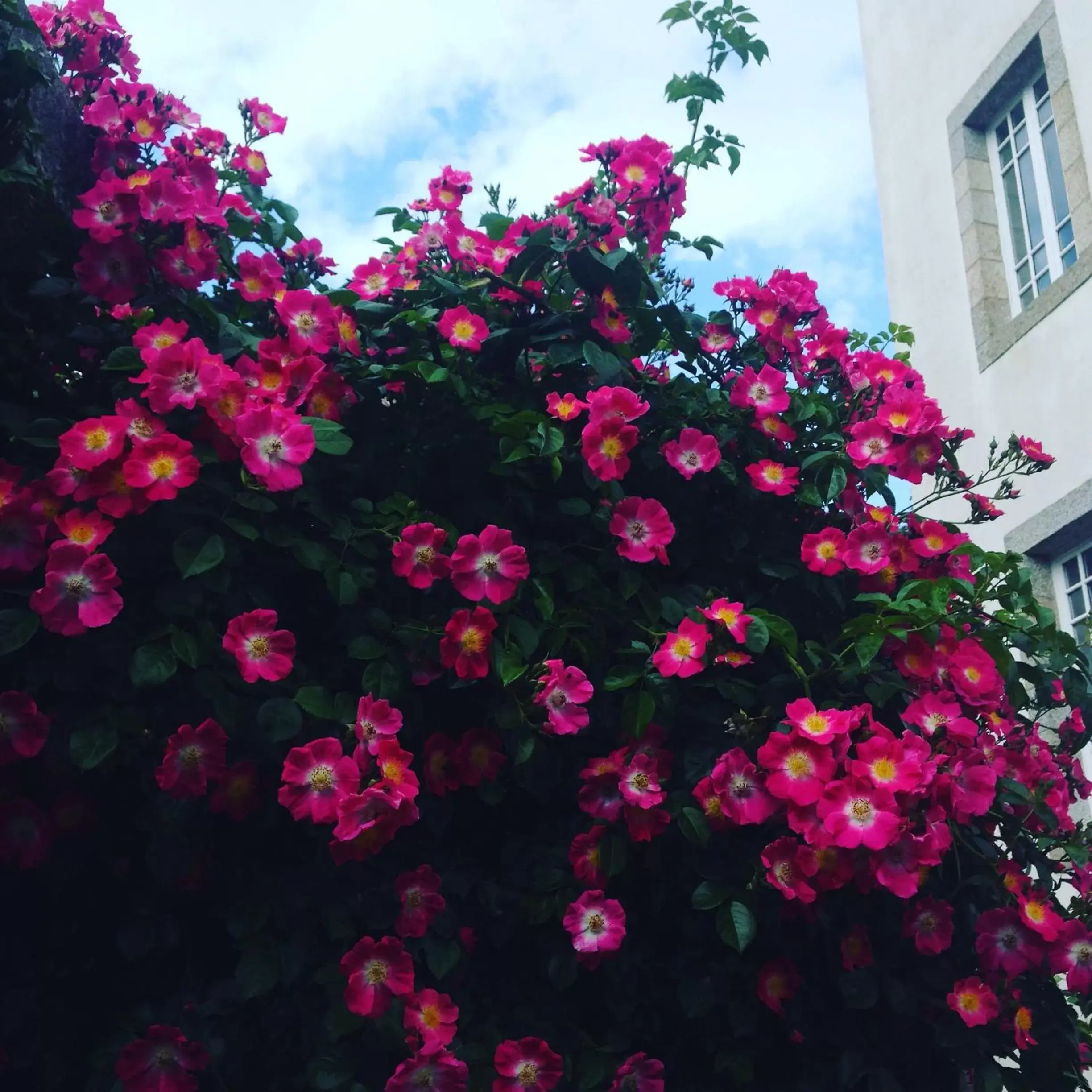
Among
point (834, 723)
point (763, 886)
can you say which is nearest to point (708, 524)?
point (834, 723)

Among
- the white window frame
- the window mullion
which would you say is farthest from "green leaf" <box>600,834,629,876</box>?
the window mullion

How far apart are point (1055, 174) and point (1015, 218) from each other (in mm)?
376

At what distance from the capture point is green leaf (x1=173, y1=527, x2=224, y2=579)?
1423 mm

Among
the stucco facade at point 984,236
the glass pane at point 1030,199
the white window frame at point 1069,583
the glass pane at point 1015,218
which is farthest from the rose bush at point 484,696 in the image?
the glass pane at point 1015,218

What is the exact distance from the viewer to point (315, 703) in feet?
4.86

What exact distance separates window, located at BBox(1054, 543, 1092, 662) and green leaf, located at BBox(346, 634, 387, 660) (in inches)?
143

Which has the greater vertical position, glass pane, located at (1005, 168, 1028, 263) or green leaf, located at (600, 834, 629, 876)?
glass pane, located at (1005, 168, 1028, 263)

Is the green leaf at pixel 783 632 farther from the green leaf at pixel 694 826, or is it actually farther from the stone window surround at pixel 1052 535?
the stone window surround at pixel 1052 535

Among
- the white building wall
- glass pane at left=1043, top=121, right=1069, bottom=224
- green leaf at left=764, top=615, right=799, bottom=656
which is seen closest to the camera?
green leaf at left=764, top=615, right=799, bottom=656

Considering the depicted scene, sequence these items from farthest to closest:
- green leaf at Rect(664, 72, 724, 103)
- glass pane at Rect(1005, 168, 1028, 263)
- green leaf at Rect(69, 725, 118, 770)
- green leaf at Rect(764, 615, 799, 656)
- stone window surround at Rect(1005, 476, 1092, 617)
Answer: glass pane at Rect(1005, 168, 1028, 263), stone window surround at Rect(1005, 476, 1092, 617), green leaf at Rect(664, 72, 724, 103), green leaf at Rect(764, 615, 799, 656), green leaf at Rect(69, 725, 118, 770)

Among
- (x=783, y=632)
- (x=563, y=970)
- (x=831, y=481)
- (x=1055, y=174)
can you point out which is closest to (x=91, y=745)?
(x=563, y=970)

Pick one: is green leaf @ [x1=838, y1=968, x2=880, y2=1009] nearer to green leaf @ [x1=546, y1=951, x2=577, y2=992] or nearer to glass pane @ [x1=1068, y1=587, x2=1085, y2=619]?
green leaf @ [x1=546, y1=951, x2=577, y2=992]

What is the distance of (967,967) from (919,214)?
5109mm

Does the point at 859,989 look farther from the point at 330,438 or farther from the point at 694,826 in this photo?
the point at 330,438
